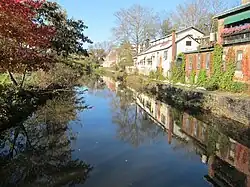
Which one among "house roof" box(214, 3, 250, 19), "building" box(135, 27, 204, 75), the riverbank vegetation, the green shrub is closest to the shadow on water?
the green shrub

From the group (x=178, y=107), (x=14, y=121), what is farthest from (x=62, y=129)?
(x=178, y=107)

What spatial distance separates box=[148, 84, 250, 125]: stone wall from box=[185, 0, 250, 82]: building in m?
3.40

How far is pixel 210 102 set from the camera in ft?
66.4

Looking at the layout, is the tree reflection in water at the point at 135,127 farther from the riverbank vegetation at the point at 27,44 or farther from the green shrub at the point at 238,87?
the green shrub at the point at 238,87

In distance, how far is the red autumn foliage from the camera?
35.4 ft

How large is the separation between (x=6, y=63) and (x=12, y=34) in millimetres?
1308

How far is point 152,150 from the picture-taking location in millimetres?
12742

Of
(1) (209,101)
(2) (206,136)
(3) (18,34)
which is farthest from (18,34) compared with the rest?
(1) (209,101)

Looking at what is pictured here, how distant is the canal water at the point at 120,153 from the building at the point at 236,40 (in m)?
6.86

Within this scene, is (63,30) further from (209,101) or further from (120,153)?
(120,153)

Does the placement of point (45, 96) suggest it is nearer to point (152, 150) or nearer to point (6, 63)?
point (6, 63)

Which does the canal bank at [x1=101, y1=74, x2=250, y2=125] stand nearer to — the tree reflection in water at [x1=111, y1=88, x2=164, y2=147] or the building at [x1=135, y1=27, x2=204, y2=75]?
the tree reflection in water at [x1=111, y1=88, x2=164, y2=147]

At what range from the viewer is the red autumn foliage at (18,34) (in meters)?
10.8

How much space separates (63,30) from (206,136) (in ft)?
50.4
